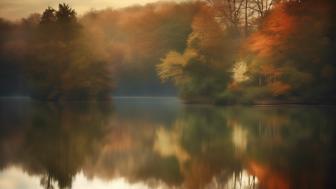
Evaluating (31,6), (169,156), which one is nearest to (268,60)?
(31,6)

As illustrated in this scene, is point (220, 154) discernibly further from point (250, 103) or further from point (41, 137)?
point (250, 103)

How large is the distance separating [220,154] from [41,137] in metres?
4.35

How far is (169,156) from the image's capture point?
8352 millimetres

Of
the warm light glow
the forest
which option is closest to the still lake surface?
the forest

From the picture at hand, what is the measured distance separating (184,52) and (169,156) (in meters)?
25.2

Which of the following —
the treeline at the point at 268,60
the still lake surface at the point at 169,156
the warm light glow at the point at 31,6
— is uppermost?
the warm light glow at the point at 31,6

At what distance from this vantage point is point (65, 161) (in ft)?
25.5

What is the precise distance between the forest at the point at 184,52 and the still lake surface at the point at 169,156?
12.0 m

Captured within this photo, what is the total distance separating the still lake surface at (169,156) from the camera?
630 cm

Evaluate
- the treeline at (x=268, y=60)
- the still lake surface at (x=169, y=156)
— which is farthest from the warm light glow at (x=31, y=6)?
the still lake surface at (x=169, y=156)

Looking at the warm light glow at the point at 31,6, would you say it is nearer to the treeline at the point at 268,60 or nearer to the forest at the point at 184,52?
the forest at the point at 184,52

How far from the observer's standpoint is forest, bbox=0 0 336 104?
2488 centimetres

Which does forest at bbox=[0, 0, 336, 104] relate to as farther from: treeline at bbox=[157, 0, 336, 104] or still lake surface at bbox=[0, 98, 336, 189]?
still lake surface at bbox=[0, 98, 336, 189]

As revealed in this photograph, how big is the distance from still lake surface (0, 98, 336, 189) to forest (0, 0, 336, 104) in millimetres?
11974
